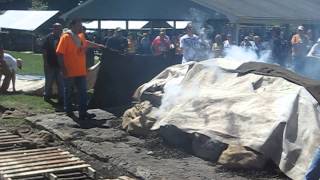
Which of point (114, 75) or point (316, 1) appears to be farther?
point (316, 1)

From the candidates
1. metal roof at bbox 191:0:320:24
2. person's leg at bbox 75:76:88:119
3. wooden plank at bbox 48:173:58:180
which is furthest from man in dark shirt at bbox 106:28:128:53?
wooden plank at bbox 48:173:58:180

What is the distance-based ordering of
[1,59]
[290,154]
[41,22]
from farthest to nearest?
[41,22]
[1,59]
[290,154]

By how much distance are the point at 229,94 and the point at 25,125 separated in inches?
148

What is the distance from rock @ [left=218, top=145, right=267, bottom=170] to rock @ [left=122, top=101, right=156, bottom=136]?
1813 millimetres

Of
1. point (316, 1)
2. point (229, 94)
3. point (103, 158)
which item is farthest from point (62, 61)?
point (316, 1)

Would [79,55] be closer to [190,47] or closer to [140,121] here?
[140,121]

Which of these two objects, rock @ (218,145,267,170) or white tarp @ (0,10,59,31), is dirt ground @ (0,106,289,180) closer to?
rock @ (218,145,267,170)

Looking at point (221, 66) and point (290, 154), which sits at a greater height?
point (221, 66)

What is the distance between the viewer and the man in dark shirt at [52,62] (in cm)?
1087

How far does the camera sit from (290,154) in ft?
19.1

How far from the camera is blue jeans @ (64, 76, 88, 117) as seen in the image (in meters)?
9.02

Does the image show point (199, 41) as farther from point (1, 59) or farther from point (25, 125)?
point (25, 125)

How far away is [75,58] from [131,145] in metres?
2.31

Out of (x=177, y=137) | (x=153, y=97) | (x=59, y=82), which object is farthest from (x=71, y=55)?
(x=177, y=137)
